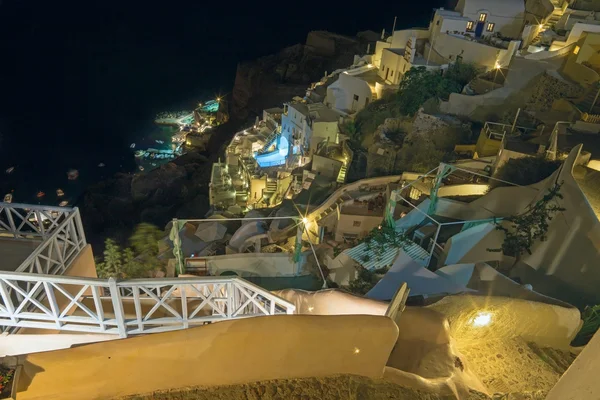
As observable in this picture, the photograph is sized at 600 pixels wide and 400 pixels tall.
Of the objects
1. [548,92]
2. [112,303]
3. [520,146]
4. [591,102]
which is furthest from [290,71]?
[112,303]

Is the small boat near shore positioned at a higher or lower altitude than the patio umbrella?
lower

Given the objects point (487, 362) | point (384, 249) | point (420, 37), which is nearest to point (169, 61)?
point (420, 37)

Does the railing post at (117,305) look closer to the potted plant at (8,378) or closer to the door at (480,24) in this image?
the potted plant at (8,378)

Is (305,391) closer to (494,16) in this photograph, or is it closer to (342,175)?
(342,175)

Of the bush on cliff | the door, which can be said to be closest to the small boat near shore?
the bush on cliff

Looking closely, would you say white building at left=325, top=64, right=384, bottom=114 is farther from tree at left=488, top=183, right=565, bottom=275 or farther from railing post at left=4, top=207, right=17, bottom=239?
railing post at left=4, top=207, right=17, bottom=239

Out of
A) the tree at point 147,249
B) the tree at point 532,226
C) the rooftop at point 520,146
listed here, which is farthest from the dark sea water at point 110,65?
the tree at point 532,226
